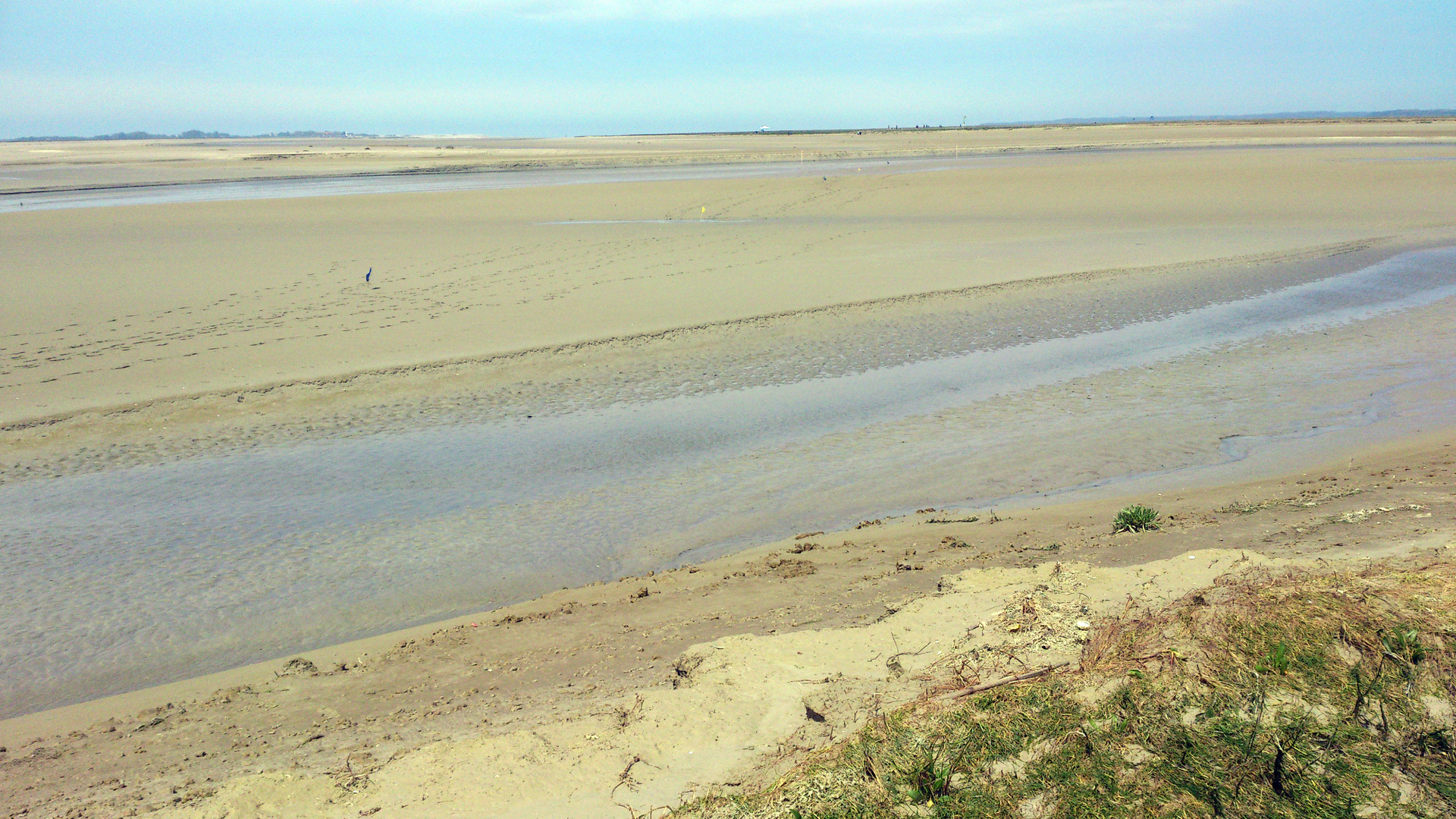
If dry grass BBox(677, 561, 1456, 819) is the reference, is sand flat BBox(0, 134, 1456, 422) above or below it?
above

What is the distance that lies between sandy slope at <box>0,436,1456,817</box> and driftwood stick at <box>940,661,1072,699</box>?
10cm

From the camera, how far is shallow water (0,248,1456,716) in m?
5.70

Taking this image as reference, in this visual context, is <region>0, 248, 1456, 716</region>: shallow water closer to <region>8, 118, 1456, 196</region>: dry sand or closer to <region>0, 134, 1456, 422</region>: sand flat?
<region>0, 134, 1456, 422</region>: sand flat

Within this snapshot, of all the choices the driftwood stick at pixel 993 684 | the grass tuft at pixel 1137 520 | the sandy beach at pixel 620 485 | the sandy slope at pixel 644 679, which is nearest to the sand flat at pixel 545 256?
the sandy beach at pixel 620 485

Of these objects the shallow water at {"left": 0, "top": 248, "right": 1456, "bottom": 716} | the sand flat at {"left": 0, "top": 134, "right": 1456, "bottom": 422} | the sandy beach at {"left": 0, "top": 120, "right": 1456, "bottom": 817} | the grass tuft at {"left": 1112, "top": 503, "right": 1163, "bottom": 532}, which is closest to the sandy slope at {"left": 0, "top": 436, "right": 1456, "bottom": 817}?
the sandy beach at {"left": 0, "top": 120, "right": 1456, "bottom": 817}

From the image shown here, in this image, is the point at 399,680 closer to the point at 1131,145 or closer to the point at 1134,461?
the point at 1134,461

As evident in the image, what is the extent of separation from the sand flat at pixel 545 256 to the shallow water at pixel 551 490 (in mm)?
2820

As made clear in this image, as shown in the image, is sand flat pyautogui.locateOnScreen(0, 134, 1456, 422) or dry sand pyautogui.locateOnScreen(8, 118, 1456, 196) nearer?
sand flat pyautogui.locateOnScreen(0, 134, 1456, 422)

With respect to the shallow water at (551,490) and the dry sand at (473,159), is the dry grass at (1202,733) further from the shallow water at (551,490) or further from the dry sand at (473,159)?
the dry sand at (473,159)

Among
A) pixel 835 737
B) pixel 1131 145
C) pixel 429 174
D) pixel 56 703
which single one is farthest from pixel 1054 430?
pixel 1131 145

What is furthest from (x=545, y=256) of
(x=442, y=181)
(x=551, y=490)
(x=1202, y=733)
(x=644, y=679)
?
(x=442, y=181)

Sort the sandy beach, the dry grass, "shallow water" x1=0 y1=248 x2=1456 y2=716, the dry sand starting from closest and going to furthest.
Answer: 1. the dry grass
2. the sandy beach
3. "shallow water" x1=0 y1=248 x2=1456 y2=716
4. the dry sand

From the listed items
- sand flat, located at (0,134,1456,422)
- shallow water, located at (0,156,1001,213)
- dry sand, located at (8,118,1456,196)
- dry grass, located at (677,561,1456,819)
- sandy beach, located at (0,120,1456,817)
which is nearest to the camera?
dry grass, located at (677,561,1456,819)

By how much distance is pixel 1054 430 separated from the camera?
8.54 meters
